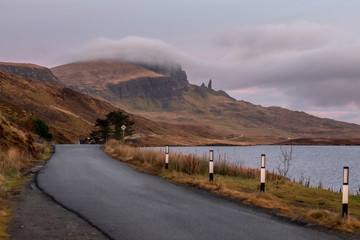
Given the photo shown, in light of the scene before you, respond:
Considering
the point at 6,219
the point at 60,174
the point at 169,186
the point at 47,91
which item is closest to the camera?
the point at 6,219

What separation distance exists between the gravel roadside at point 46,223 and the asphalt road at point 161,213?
28cm

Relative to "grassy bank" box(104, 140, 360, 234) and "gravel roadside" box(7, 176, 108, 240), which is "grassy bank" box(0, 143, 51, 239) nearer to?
"gravel roadside" box(7, 176, 108, 240)

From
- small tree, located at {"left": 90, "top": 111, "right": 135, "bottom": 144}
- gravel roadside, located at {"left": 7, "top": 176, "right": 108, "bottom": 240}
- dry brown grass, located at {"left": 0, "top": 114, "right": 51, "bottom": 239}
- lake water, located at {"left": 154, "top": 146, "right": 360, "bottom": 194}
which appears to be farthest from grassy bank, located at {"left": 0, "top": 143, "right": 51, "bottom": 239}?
small tree, located at {"left": 90, "top": 111, "right": 135, "bottom": 144}

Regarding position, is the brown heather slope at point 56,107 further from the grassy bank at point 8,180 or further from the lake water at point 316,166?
the grassy bank at point 8,180

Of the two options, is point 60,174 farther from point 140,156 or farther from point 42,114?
point 42,114

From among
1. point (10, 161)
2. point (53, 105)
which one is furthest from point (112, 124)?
point (53, 105)

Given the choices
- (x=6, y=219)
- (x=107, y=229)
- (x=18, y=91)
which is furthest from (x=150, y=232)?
(x=18, y=91)

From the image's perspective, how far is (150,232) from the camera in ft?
26.4

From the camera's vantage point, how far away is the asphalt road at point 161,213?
26.6 ft

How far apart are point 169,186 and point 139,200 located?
3409 mm

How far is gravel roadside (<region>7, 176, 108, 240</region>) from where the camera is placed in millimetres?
7802

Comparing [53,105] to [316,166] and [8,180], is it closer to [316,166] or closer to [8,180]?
[316,166]

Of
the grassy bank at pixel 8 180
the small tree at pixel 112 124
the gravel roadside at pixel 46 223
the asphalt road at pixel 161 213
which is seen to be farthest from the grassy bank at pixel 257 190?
the small tree at pixel 112 124

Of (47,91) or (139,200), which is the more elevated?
(47,91)
